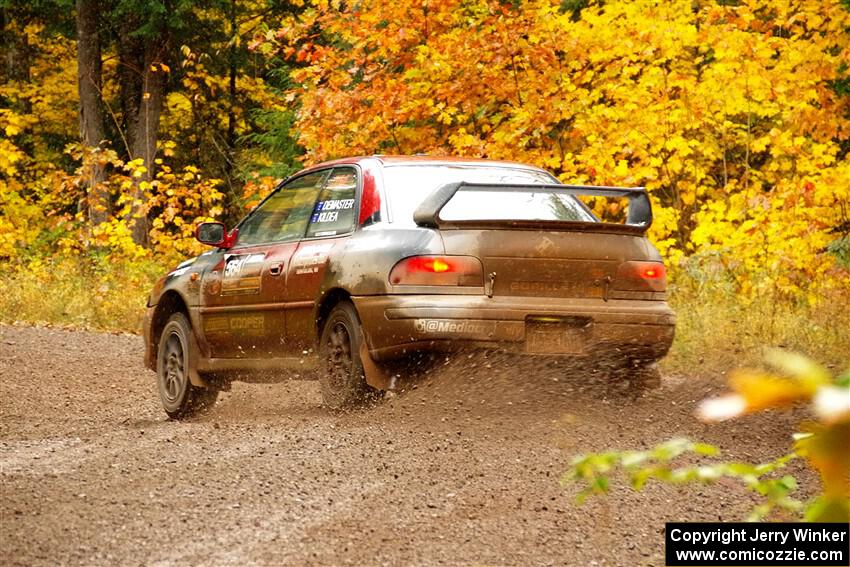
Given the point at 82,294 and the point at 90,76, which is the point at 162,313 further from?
the point at 90,76

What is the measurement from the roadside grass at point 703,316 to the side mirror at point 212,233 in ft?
12.2

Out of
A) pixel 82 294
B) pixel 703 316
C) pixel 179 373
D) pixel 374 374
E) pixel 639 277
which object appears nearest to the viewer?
pixel 374 374

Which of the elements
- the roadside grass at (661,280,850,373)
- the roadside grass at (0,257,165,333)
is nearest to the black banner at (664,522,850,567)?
the roadside grass at (661,280,850,373)

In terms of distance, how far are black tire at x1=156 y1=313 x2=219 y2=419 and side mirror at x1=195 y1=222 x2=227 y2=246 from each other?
73 cm

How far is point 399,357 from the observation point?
7.30 meters

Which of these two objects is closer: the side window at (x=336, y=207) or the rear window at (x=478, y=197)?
the rear window at (x=478, y=197)

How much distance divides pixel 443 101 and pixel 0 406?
24.3ft

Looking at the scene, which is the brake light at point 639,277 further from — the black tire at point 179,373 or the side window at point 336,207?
the black tire at point 179,373

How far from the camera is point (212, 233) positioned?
905 centimetres

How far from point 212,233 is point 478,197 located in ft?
7.24

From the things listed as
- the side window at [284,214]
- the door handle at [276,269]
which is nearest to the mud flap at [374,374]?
the door handle at [276,269]

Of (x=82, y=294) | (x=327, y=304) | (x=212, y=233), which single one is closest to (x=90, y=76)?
(x=82, y=294)

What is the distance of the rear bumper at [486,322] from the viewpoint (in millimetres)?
7199

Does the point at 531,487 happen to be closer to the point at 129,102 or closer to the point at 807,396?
the point at 807,396
